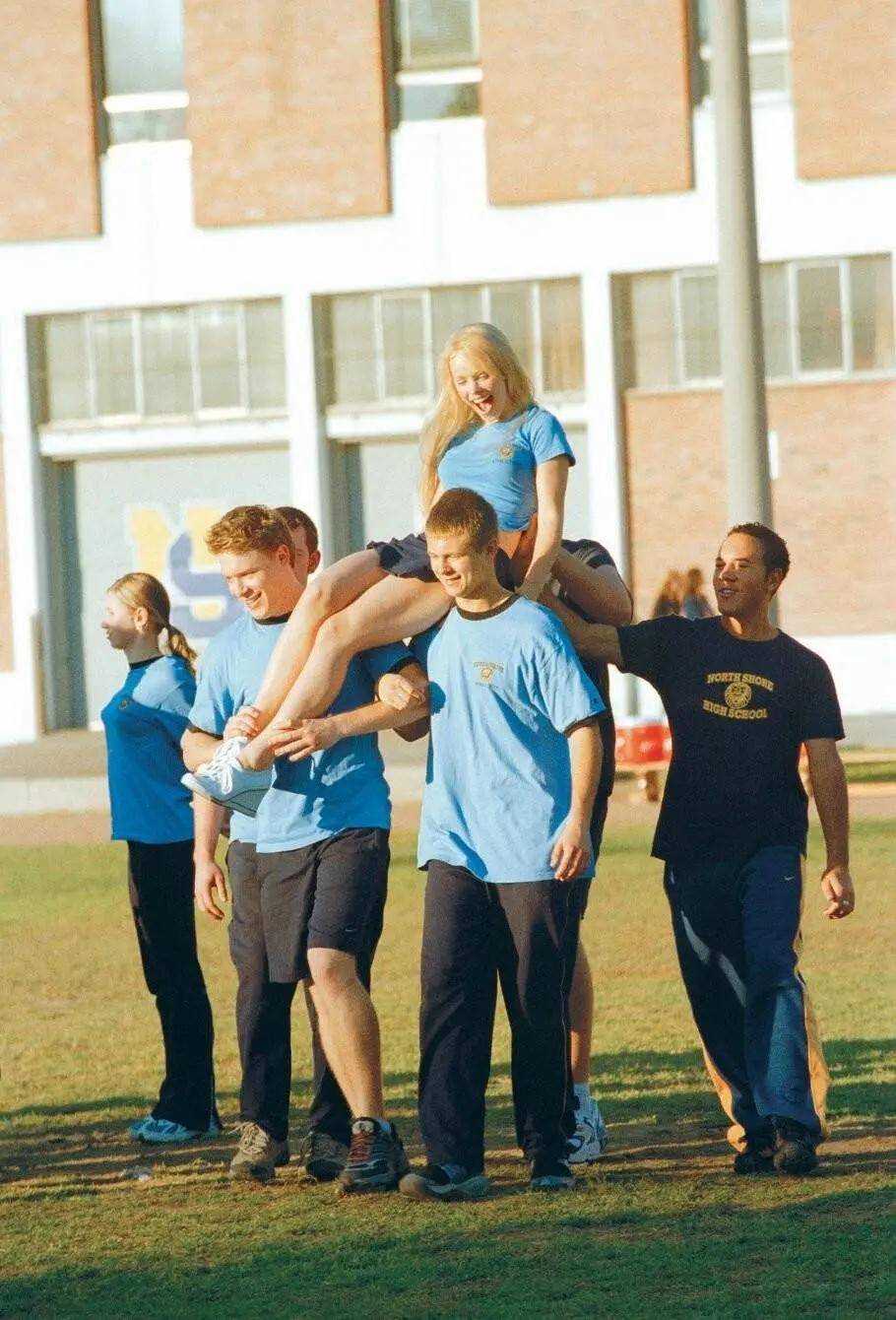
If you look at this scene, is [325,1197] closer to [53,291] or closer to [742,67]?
[742,67]

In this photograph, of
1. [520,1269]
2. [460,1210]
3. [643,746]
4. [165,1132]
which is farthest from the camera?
[643,746]

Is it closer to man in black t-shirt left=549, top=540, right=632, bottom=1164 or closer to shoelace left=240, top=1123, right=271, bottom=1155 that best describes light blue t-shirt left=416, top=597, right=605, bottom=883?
man in black t-shirt left=549, top=540, right=632, bottom=1164

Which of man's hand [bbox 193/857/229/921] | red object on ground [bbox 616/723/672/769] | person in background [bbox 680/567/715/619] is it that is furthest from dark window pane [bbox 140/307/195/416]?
man's hand [bbox 193/857/229/921]

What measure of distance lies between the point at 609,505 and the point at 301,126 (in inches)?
265

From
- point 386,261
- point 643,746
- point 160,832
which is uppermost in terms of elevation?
point 386,261

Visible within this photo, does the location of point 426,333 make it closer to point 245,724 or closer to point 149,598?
point 149,598

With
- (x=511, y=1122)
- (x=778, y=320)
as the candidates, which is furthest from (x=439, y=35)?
(x=511, y=1122)

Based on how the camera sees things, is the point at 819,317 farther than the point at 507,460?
Yes

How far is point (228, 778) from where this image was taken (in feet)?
22.5

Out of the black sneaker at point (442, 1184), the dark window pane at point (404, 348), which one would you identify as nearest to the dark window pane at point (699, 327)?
the dark window pane at point (404, 348)

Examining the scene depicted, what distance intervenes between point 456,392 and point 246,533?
77 centimetres

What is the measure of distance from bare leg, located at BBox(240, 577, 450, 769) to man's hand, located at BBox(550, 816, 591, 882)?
0.80 m

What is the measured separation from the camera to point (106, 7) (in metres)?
32.9

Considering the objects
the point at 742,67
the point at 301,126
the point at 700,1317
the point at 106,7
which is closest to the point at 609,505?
the point at 301,126
